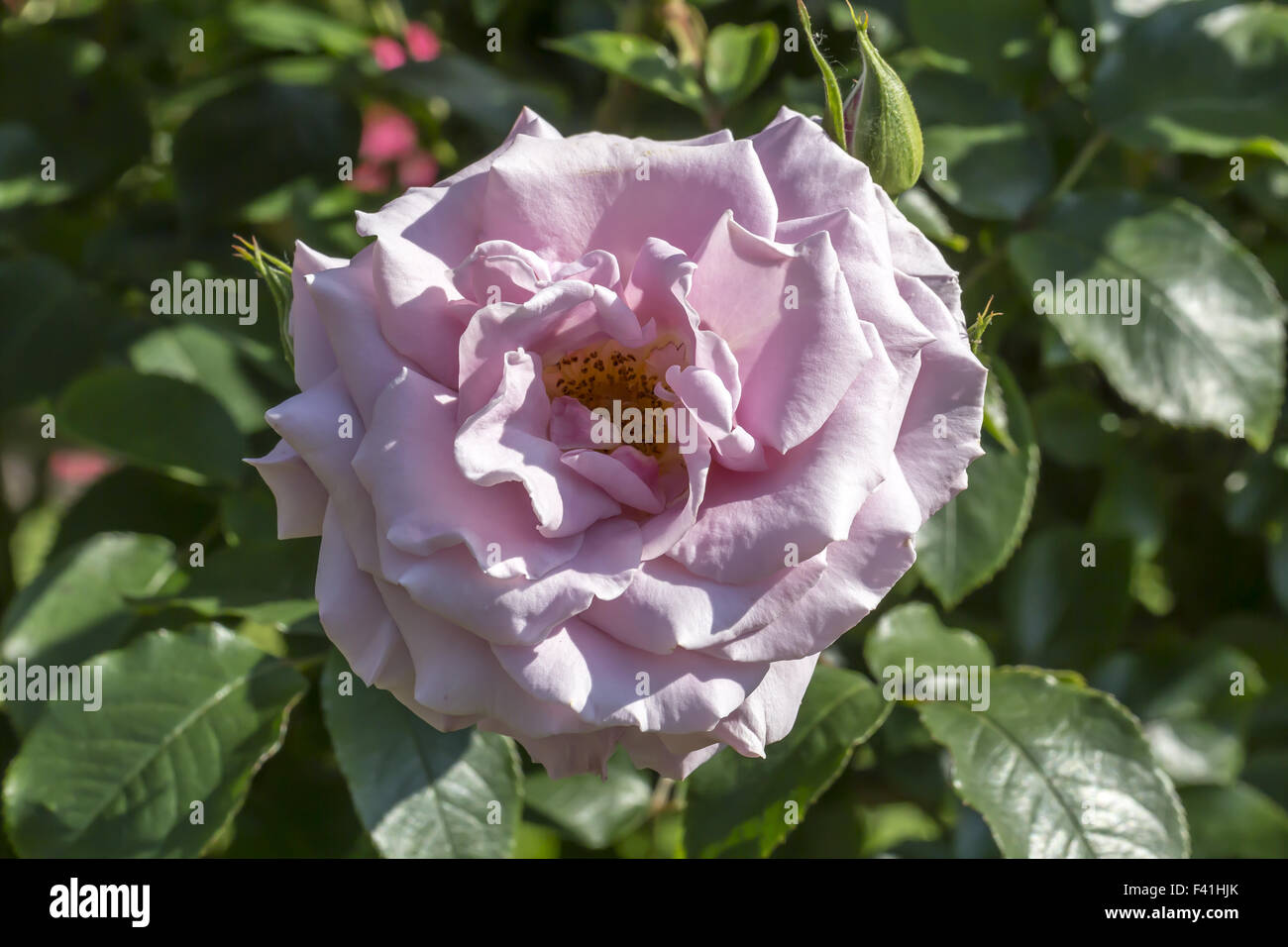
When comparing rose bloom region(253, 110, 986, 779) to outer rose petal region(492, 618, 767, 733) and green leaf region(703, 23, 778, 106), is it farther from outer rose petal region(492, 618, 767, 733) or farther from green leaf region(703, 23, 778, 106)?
green leaf region(703, 23, 778, 106)

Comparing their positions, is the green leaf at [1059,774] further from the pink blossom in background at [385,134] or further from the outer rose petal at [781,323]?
the pink blossom in background at [385,134]

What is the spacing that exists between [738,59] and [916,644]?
0.61 m

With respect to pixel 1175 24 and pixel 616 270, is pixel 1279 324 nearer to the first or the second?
pixel 1175 24

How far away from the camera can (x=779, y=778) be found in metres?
0.95

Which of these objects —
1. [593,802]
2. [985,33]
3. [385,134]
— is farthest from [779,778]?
[385,134]

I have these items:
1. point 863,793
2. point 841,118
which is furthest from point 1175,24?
point 863,793

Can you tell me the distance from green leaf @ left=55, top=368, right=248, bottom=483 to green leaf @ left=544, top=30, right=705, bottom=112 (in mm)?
531

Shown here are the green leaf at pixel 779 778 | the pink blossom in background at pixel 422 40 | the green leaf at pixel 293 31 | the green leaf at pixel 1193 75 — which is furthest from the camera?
the pink blossom in background at pixel 422 40

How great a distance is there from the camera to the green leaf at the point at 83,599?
112 cm

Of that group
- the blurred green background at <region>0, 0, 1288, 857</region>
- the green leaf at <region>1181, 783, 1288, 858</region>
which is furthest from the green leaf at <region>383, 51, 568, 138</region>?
the green leaf at <region>1181, 783, 1288, 858</region>

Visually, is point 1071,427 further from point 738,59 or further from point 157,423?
point 157,423

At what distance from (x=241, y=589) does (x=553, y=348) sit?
0.46m

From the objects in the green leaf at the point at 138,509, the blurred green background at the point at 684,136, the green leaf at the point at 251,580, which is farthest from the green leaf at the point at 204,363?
the green leaf at the point at 251,580
